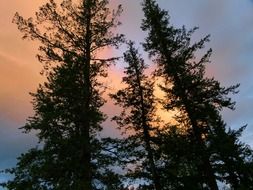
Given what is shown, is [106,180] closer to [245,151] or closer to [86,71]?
[86,71]

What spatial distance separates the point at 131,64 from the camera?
101 ft

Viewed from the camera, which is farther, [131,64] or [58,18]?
[131,64]

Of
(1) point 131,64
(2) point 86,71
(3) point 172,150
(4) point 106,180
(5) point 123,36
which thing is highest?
(1) point 131,64

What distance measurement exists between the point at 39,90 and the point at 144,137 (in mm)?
7606

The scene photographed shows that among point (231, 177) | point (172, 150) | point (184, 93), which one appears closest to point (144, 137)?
point (172, 150)

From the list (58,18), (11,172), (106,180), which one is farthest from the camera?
(58,18)

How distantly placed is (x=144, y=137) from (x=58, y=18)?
9.57m

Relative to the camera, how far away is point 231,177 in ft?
104

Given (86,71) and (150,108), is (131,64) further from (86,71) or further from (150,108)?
(86,71)

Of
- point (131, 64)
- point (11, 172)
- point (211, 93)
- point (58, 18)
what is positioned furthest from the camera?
point (131, 64)

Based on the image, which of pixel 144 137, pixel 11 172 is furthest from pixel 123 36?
pixel 11 172

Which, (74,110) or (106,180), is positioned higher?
(74,110)

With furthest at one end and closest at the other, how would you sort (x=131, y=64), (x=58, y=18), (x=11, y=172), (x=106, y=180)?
1. (x=131, y=64)
2. (x=58, y=18)
3. (x=11, y=172)
4. (x=106, y=180)

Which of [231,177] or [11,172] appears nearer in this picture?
[11,172]
